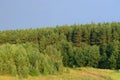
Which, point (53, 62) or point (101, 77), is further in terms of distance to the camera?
point (53, 62)

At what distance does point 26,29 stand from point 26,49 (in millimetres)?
14424

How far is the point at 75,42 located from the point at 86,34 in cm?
203

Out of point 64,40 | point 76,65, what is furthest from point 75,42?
point 76,65

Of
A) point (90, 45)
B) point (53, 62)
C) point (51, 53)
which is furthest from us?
point (90, 45)

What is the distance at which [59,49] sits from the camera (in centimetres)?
5397

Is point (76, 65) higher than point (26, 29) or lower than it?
lower

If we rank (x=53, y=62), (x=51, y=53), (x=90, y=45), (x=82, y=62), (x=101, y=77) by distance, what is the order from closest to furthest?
(x=101, y=77) → (x=53, y=62) → (x=51, y=53) → (x=82, y=62) → (x=90, y=45)

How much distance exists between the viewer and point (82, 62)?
52.0 metres

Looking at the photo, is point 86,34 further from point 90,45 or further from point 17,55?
point 17,55

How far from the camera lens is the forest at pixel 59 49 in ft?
133

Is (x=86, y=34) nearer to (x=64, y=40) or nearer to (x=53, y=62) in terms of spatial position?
(x=64, y=40)

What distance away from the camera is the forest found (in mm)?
40625

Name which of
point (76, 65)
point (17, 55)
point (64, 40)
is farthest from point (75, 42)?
point (17, 55)

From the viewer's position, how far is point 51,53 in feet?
158
